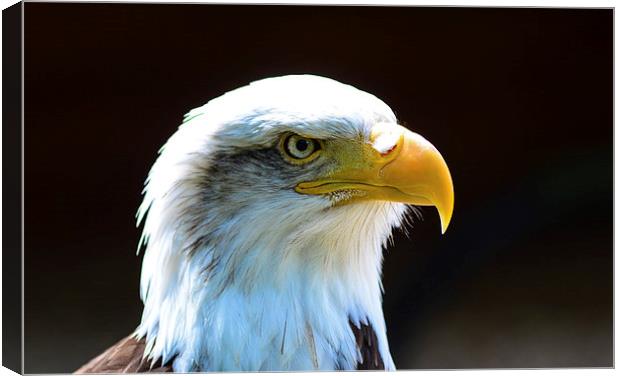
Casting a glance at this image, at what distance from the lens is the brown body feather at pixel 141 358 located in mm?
3428

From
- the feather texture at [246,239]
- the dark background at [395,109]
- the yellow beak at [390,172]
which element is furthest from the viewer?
the dark background at [395,109]

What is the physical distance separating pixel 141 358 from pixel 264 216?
23.6 inches

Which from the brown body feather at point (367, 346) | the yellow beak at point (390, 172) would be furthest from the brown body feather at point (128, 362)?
the yellow beak at point (390, 172)

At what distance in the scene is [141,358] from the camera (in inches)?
136

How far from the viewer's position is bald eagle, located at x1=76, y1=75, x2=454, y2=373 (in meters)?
3.30

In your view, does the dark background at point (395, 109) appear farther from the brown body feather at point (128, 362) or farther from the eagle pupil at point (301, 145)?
the eagle pupil at point (301, 145)

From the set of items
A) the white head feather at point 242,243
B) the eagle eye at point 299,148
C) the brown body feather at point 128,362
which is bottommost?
the brown body feather at point 128,362

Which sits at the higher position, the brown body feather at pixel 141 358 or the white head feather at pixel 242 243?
the white head feather at pixel 242 243

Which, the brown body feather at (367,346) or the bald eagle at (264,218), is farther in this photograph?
the brown body feather at (367,346)

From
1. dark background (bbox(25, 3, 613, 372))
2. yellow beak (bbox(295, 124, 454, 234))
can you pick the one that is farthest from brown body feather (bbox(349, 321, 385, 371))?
dark background (bbox(25, 3, 613, 372))

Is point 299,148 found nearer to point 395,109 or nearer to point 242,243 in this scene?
point 242,243

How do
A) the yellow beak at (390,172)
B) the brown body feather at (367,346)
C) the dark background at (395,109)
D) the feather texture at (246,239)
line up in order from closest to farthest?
the yellow beak at (390,172) → the feather texture at (246,239) → the brown body feather at (367,346) → the dark background at (395,109)

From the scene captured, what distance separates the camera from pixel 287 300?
3.40 meters

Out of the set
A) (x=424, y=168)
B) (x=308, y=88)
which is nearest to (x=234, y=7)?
(x=308, y=88)
